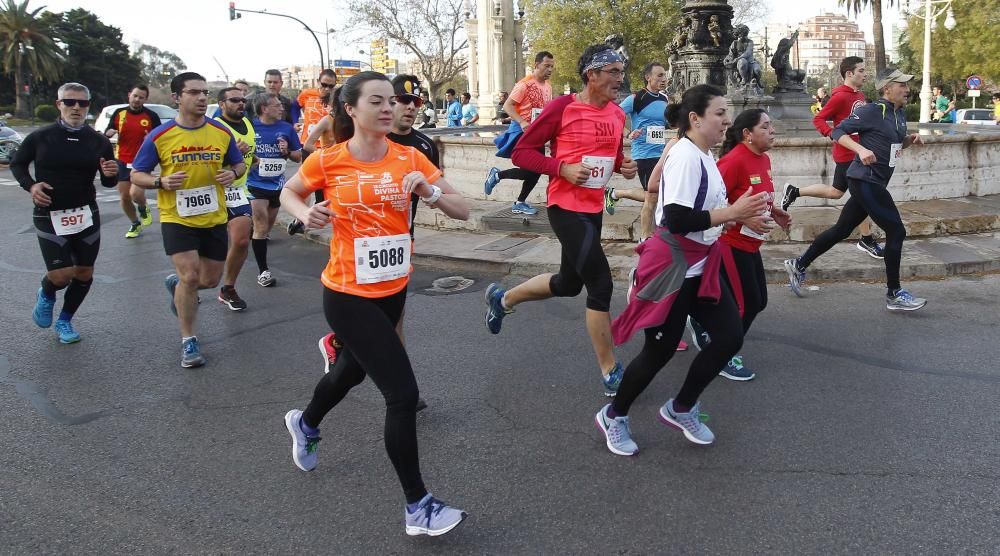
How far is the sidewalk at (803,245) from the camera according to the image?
7820mm

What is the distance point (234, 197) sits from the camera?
748 cm

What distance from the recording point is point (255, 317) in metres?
7.12

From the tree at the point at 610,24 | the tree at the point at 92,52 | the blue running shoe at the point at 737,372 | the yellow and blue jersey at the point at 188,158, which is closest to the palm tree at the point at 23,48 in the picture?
the tree at the point at 92,52

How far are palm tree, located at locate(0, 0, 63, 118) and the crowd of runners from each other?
67.5 m

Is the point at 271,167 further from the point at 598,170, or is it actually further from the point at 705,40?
the point at 705,40

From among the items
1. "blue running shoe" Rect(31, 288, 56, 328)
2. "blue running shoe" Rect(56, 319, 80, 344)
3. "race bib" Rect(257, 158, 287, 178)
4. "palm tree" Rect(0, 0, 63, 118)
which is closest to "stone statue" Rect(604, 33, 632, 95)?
"race bib" Rect(257, 158, 287, 178)

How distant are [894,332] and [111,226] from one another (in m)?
11.5

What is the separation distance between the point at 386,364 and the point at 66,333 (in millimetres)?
4248

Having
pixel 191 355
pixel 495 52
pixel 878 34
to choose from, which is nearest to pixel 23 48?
pixel 495 52

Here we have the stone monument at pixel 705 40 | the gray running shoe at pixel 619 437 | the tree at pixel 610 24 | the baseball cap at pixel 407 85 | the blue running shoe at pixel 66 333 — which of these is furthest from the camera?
the tree at pixel 610 24

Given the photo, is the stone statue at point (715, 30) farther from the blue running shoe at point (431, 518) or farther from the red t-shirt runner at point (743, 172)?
the blue running shoe at point (431, 518)

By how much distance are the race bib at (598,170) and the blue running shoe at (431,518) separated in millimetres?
2307

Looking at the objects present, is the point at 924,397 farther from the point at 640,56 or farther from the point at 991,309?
the point at 640,56

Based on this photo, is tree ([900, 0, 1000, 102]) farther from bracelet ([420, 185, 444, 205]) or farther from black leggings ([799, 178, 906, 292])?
bracelet ([420, 185, 444, 205])
